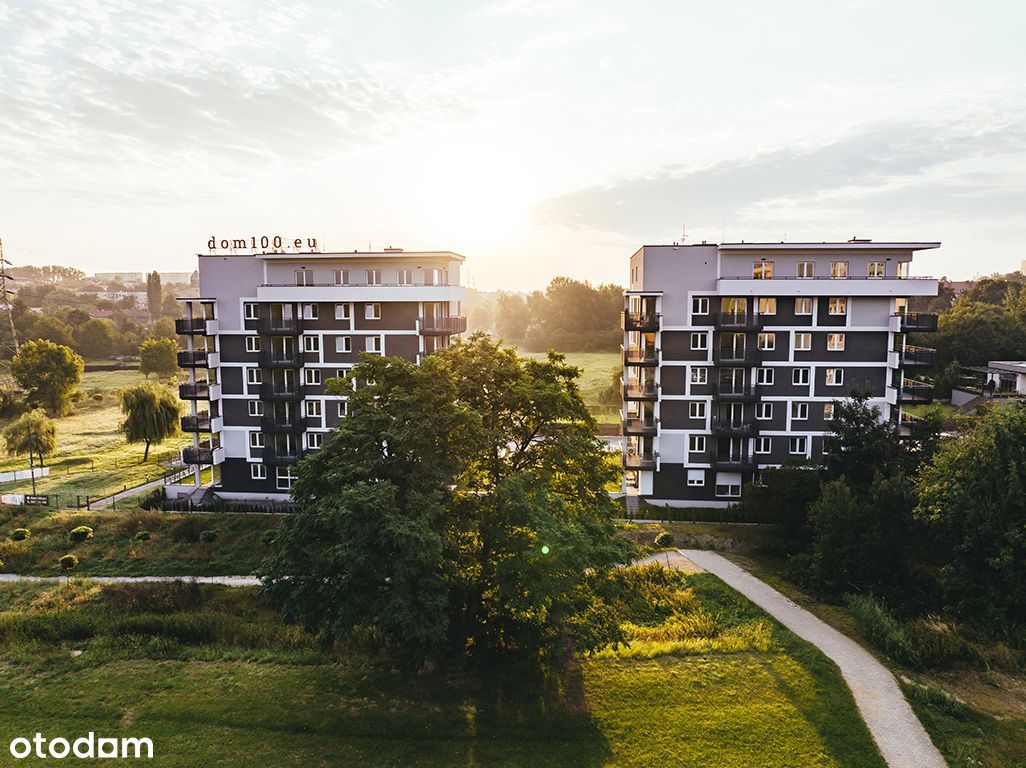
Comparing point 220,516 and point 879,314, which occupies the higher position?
point 879,314

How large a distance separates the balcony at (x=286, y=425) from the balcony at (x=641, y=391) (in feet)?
75.1

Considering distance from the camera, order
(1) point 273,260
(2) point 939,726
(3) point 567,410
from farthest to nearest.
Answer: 1. (1) point 273,260
2. (3) point 567,410
3. (2) point 939,726

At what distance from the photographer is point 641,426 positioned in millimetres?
42125

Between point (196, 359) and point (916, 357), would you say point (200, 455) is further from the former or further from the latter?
point (916, 357)

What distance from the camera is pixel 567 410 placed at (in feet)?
76.9

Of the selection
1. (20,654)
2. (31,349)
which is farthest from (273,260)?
(31,349)

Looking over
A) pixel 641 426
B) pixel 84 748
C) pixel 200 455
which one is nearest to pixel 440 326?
pixel 641 426

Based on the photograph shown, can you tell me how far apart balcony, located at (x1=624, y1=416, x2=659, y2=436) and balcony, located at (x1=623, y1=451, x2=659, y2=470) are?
162 cm

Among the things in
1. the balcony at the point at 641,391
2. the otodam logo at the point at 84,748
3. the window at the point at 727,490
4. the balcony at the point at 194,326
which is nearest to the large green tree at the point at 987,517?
the window at the point at 727,490

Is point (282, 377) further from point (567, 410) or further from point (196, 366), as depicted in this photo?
point (567, 410)

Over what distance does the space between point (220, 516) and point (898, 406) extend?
4565 centimetres

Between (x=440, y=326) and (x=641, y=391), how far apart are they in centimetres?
1487

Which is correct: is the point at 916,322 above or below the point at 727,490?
above

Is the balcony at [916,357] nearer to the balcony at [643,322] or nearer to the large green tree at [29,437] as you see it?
the balcony at [643,322]
